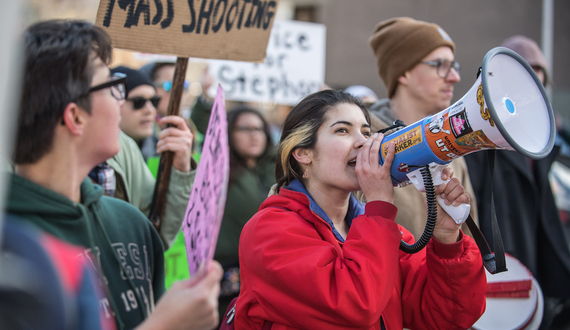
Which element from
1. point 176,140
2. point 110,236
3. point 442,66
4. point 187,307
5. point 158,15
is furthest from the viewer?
point 442,66

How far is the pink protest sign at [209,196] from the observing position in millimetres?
1050

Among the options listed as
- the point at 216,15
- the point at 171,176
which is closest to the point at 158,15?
the point at 216,15

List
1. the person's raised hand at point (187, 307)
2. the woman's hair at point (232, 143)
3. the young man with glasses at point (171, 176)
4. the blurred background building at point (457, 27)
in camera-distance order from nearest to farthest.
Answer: the person's raised hand at point (187, 307) → the young man with glasses at point (171, 176) → the woman's hair at point (232, 143) → the blurred background building at point (457, 27)

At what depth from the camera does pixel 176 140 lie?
2.08 meters

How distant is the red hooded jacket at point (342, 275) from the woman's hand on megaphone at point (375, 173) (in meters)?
0.05

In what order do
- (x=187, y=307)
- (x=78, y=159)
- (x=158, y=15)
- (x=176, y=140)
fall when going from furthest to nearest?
1. (x=176, y=140)
2. (x=158, y=15)
3. (x=78, y=159)
4. (x=187, y=307)

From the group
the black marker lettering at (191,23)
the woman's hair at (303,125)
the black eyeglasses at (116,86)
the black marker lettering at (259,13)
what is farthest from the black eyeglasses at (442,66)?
the black eyeglasses at (116,86)

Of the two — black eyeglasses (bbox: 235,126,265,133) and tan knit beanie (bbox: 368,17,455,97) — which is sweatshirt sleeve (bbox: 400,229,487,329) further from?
black eyeglasses (bbox: 235,126,265,133)

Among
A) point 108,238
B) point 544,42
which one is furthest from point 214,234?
point 544,42

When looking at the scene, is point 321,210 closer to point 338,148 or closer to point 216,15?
point 338,148

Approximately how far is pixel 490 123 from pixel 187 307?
3.13 feet

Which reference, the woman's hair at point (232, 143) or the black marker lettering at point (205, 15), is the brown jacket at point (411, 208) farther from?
the woman's hair at point (232, 143)

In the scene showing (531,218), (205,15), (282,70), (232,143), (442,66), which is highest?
Answer: (205,15)

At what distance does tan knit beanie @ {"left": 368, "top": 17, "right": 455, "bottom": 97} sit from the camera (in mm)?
2633
